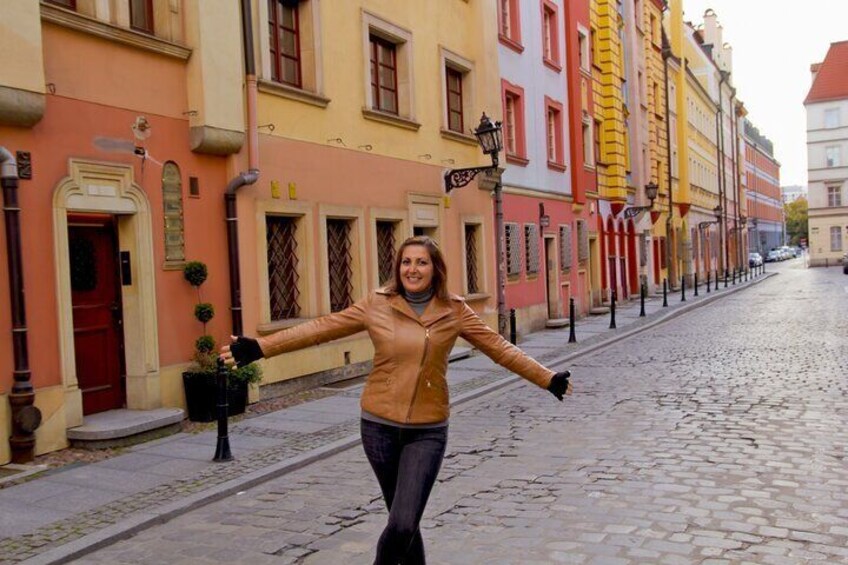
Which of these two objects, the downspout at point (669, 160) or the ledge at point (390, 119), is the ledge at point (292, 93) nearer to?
the ledge at point (390, 119)

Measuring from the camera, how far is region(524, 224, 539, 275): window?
72.4 feet

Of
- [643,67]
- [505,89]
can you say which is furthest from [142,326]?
[643,67]

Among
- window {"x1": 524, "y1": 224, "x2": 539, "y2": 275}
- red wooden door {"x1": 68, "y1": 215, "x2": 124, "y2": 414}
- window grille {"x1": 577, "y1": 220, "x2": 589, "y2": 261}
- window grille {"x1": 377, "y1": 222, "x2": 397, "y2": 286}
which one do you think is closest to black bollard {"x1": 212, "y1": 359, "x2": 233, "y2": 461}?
red wooden door {"x1": 68, "y1": 215, "x2": 124, "y2": 414}

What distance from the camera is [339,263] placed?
1395 cm

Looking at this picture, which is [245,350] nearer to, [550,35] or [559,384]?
[559,384]

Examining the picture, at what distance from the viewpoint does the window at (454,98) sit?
18078 millimetres

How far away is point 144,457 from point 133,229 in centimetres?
282

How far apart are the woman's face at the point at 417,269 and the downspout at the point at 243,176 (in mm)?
7237

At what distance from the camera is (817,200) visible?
76812 millimetres

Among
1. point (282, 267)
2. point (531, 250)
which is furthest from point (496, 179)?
point (282, 267)

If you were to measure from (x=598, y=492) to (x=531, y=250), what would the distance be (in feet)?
52.5

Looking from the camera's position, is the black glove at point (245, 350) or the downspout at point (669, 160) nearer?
the black glove at point (245, 350)

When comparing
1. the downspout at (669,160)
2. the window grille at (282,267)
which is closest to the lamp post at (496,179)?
the window grille at (282,267)

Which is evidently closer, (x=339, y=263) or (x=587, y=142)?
(x=339, y=263)
